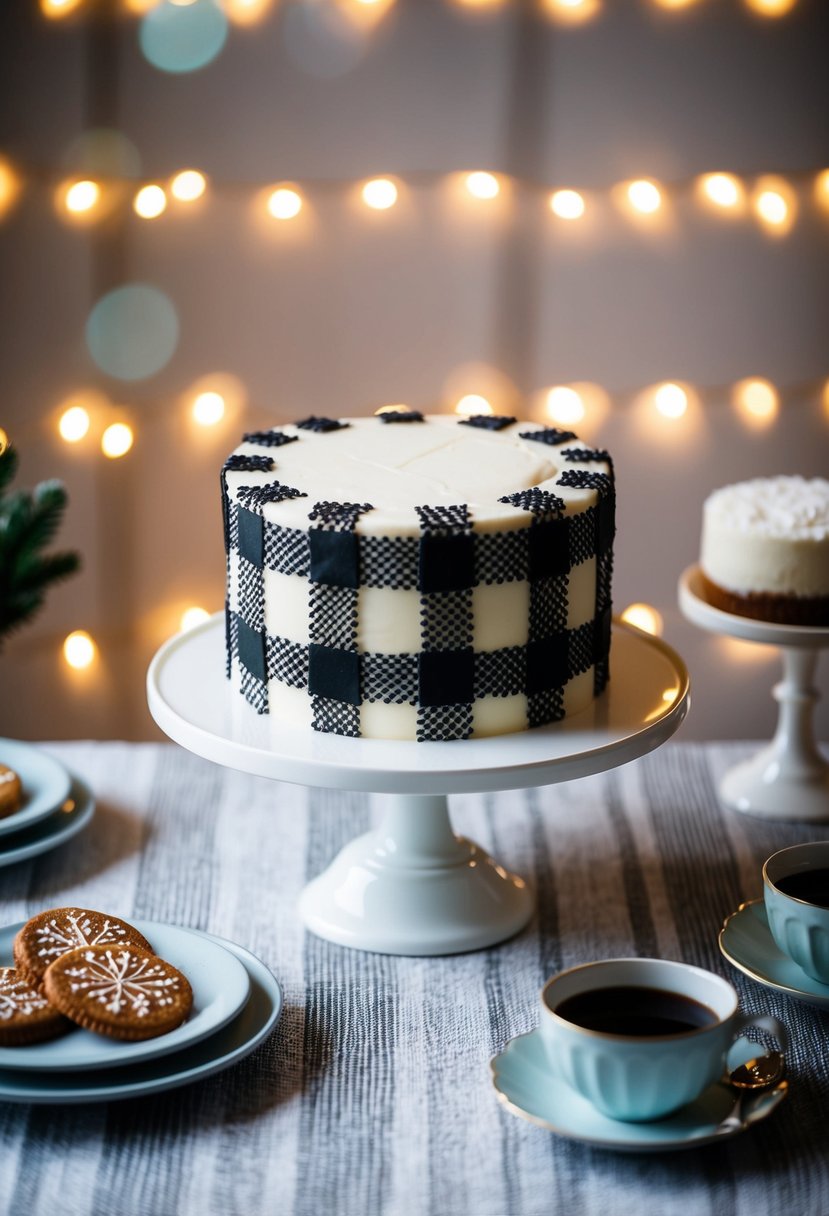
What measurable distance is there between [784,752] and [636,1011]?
0.63 meters

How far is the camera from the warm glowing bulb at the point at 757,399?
1.73 metres

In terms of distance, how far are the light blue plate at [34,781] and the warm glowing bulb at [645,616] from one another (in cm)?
80

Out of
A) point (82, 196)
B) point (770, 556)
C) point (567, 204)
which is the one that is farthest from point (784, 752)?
point (82, 196)

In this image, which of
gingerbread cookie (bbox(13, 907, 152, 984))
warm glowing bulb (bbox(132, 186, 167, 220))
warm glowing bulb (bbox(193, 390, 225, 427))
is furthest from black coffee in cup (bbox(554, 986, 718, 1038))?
warm glowing bulb (bbox(132, 186, 167, 220))

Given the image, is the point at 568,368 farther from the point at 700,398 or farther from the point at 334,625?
the point at 334,625

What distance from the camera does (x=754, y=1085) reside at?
94 centimetres

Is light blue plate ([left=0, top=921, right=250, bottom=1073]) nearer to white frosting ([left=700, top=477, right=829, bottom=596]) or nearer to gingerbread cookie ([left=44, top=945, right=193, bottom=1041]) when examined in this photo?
gingerbread cookie ([left=44, top=945, right=193, bottom=1041])

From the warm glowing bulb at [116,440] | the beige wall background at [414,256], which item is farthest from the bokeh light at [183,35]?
the warm glowing bulb at [116,440]

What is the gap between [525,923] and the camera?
1225 millimetres

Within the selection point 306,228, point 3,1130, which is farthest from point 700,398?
point 3,1130

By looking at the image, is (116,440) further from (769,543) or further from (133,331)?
(769,543)

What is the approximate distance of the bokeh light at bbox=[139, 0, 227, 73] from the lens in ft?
5.27

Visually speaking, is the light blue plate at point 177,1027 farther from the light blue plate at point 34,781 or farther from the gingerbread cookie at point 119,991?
the light blue plate at point 34,781

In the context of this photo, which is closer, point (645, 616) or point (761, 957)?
point (761, 957)
